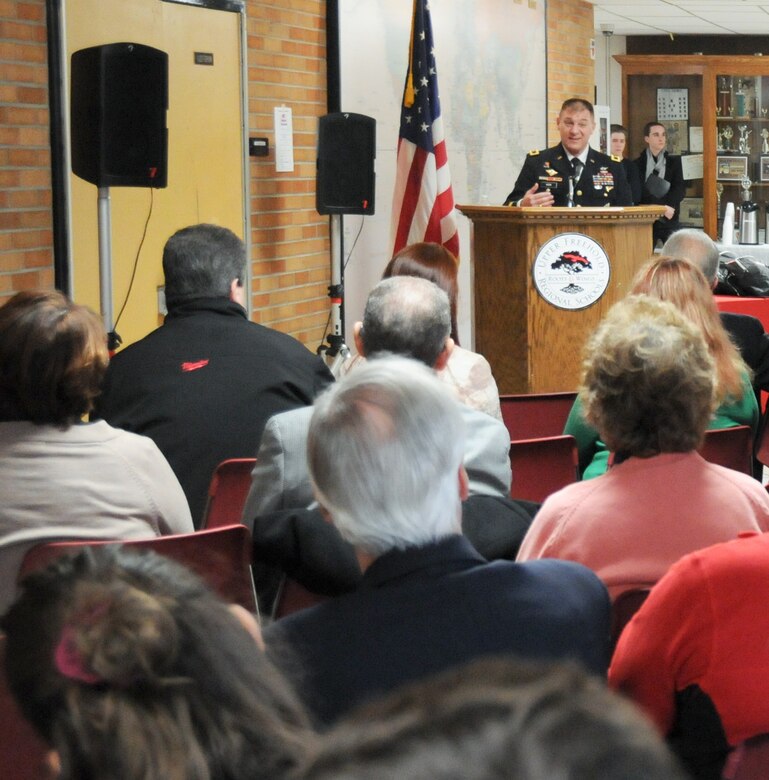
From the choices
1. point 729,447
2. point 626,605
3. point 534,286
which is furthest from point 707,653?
point 534,286

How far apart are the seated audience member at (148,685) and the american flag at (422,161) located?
5.72 m

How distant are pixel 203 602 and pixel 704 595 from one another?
2.59 feet

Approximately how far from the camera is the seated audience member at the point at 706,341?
3.21m

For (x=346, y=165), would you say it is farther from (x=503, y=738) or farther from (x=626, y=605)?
(x=503, y=738)

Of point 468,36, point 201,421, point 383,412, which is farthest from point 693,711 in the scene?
point 468,36

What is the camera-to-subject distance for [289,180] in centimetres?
668

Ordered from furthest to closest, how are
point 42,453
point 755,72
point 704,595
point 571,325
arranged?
point 755,72
point 571,325
point 42,453
point 704,595

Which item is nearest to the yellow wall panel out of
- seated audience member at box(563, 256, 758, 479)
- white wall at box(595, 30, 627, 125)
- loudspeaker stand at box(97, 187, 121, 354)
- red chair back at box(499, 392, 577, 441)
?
loudspeaker stand at box(97, 187, 121, 354)

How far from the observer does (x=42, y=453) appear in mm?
2395

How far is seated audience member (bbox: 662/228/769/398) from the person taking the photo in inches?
154

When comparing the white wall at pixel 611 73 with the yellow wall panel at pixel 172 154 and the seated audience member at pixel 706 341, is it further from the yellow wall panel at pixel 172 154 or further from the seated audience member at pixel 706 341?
the seated audience member at pixel 706 341

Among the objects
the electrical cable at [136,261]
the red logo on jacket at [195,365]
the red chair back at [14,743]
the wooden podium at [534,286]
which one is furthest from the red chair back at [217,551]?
the wooden podium at [534,286]

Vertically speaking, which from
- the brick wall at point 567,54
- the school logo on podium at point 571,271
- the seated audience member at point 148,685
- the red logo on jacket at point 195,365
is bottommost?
the seated audience member at point 148,685

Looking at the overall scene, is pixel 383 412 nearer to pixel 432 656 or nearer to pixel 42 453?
pixel 432 656
